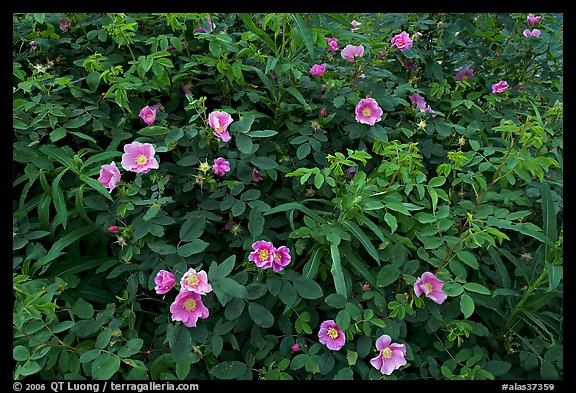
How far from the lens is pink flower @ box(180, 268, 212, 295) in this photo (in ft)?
3.90

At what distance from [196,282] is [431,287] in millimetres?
660

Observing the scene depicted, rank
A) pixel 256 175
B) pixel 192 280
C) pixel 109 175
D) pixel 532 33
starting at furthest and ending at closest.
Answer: pixel 532 33 → pixel 256 175 → pixel 109 175 → pixel 192 280

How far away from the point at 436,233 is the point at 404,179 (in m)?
0.19

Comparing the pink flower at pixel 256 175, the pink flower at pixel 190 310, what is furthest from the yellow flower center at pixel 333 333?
the pink flower at pixel 256 175

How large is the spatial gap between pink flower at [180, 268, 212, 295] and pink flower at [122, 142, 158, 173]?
0.38 metres

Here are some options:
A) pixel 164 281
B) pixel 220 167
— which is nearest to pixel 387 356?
pixel 164 281

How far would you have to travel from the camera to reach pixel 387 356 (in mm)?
1265

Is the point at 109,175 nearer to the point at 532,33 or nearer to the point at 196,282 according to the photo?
the point at 196,282

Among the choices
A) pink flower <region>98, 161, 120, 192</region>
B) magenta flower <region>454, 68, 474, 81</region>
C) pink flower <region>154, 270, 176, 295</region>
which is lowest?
pink flower <region>154, 270, 176, 295</region>

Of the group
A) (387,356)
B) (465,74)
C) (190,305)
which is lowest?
(387,356)

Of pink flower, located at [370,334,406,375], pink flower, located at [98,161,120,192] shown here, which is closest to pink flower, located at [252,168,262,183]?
pink flower, located at [98,161,120,192]

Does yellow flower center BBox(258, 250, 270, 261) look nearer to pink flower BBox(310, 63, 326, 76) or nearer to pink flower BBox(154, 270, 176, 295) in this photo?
pink flower BBox(154, 270, 176, 295)
